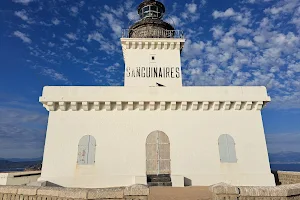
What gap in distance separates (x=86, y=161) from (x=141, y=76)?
6.46 metres

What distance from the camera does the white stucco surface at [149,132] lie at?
30.5 ft

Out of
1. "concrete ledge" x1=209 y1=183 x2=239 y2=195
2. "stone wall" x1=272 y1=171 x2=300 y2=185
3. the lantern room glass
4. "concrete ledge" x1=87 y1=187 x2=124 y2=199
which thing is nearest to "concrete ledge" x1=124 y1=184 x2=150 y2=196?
"concrete ledge" x1=87 y1=187 x2=124 y2=199

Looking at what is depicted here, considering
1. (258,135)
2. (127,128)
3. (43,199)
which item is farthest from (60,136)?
(258,135)

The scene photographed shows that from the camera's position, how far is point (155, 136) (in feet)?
32.0

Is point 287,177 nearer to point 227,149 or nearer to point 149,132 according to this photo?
point 227,149

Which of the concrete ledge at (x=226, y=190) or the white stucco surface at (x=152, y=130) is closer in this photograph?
the concrete ledge at (x=226, y=190)

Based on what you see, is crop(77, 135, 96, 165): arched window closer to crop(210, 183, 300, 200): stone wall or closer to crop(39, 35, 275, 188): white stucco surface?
crop(39, 35, 275, 188): white stucco surface

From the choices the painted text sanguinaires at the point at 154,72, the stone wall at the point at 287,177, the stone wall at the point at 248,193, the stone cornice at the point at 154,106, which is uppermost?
the painted text sanguinaires at the point at 154,72

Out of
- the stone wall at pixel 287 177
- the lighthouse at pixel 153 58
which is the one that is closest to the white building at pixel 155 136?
the stone wall at pixel 287 177

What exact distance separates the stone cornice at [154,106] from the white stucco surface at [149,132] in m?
0.05

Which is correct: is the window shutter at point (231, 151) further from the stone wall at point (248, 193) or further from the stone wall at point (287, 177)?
the stone wall at point (248, 193)

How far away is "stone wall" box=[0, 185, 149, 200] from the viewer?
15.0 ft

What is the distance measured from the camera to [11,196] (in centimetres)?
541

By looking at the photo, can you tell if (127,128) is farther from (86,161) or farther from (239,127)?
(239,127)
